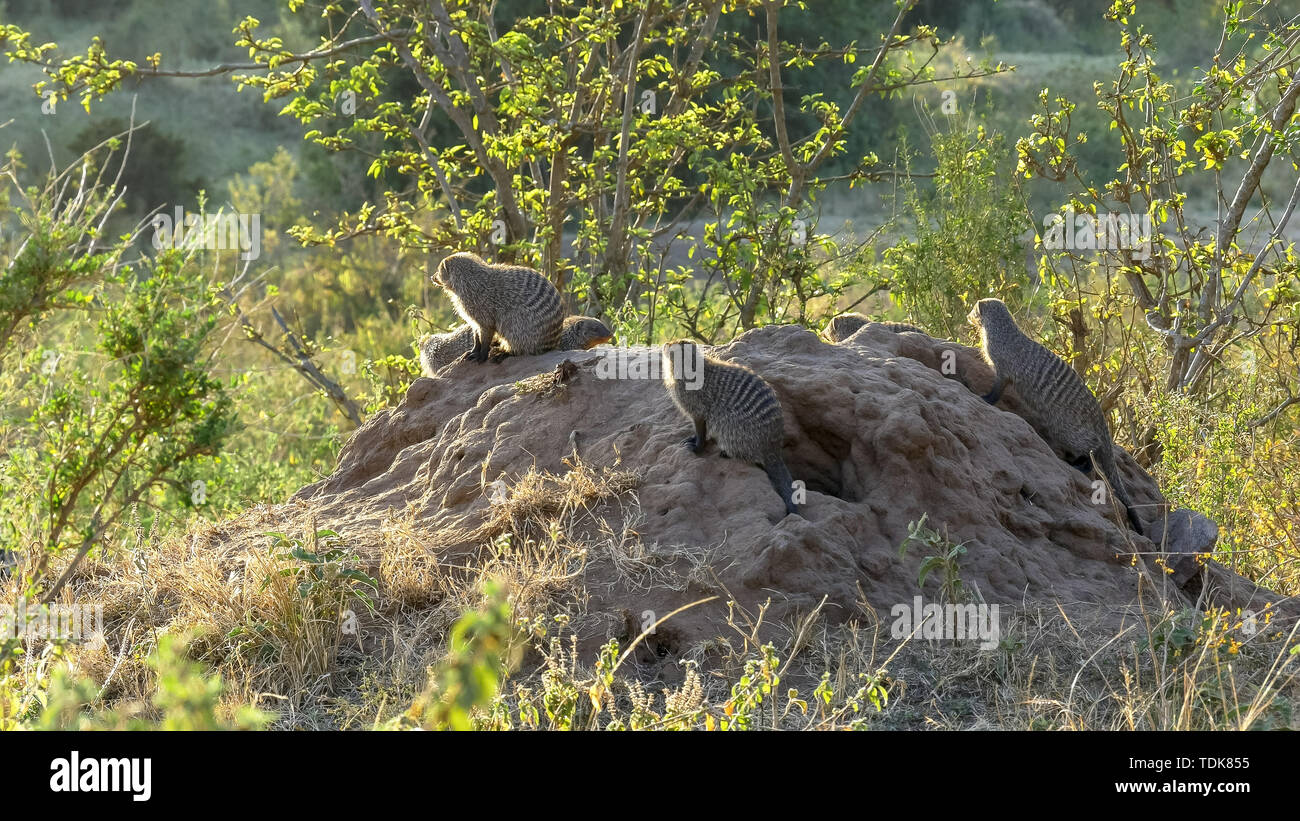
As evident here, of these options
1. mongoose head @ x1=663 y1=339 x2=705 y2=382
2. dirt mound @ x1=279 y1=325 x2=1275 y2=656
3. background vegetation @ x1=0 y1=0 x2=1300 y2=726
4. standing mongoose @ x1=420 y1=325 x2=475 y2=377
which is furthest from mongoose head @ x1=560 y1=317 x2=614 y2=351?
mongoose head @ x1=663 y1=339 x2=705 y2=382

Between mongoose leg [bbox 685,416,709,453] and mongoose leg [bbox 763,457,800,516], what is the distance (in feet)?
1.18

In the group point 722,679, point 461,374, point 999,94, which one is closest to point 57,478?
point 461,374

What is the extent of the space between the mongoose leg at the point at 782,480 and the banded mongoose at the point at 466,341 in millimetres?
2356

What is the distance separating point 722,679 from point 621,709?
44 centimetres

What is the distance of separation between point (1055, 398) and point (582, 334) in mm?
2930

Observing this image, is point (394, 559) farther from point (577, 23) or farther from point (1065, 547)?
point (577, 23)

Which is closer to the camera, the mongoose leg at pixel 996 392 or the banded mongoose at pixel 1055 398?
the banded mongoose at pixel 1055 398

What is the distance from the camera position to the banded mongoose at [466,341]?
7.72 metres

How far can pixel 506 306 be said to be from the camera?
24.4 feet

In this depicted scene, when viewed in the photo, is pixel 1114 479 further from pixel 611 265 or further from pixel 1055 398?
pixel 611 265

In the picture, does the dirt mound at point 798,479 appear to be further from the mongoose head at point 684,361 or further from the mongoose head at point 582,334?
the mongoose head at point 582,334

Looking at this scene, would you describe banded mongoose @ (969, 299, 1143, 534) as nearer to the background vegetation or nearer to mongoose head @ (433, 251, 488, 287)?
the background vegetation

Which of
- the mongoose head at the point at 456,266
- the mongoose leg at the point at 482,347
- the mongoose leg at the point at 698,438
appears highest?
the mongoose head at the point at 456,266

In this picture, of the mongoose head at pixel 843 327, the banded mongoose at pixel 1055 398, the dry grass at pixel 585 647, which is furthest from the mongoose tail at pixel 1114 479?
the mongoose head at pixel 843 327
